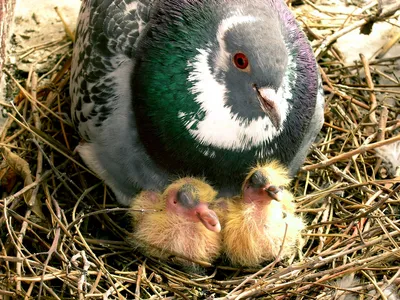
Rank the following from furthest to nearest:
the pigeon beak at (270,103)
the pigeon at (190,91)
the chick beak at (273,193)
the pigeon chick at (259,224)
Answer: the pigeon chick at (259,224) → the chick beak at (273,193) → the pigeon at (190,91) → the pigeon beak at (270,103)

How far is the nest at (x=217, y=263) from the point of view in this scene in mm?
3680

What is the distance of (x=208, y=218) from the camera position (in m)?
3.76

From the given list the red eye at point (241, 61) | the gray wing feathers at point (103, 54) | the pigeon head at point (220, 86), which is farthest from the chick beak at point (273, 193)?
the gray wing feathers at point (103, 54)

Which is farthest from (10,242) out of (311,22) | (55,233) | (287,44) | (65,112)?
(311,22)

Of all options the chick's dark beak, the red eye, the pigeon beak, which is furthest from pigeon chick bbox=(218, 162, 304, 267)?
the red eye

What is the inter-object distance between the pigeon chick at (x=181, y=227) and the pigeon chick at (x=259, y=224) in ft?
0.39

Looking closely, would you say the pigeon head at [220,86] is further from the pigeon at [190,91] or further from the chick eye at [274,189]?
the chick eye at [274,189]

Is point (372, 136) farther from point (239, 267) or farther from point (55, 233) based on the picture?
point (55, 233)

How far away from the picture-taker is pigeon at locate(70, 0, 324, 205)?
3.57 meters

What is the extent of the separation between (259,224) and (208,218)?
1.06ft

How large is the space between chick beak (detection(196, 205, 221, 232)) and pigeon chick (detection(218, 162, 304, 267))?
0.65ft

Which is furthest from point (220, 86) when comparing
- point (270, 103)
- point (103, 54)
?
point (103, 54)

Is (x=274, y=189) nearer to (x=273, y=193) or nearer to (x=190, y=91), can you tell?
(x=273, y=193)

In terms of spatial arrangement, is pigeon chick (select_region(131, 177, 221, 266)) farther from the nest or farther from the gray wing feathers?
the gray wing feathers
